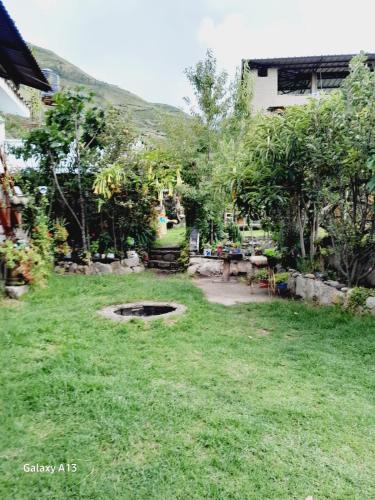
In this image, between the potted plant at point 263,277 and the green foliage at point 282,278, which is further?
the potted plant at point 263,277

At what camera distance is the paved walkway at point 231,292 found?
7203mm

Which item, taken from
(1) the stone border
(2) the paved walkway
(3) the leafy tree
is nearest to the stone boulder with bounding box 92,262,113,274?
(3) the leafy tree

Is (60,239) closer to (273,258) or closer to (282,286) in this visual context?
(273,258)

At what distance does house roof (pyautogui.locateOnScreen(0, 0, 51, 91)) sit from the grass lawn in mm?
2638

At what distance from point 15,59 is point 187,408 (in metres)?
3.11

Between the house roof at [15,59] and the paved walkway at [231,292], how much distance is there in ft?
15.2

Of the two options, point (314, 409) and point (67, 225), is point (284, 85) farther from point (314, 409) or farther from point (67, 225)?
point (314, 409)

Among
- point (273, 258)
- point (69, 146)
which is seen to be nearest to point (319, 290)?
point (273, 258)

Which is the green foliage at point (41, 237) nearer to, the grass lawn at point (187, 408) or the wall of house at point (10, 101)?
the wall of house at point (10, 101)

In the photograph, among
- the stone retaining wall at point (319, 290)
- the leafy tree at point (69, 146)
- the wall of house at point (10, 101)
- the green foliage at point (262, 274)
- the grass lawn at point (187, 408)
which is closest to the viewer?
the grass lawn at point (187, 408)

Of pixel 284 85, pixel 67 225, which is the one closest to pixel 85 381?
pixel 67 225

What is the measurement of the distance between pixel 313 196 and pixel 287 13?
6042mm

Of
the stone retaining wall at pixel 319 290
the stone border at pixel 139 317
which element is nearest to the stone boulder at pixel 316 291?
the stone retaining wall at pixel 319 290

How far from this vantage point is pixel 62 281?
27.2 ft
